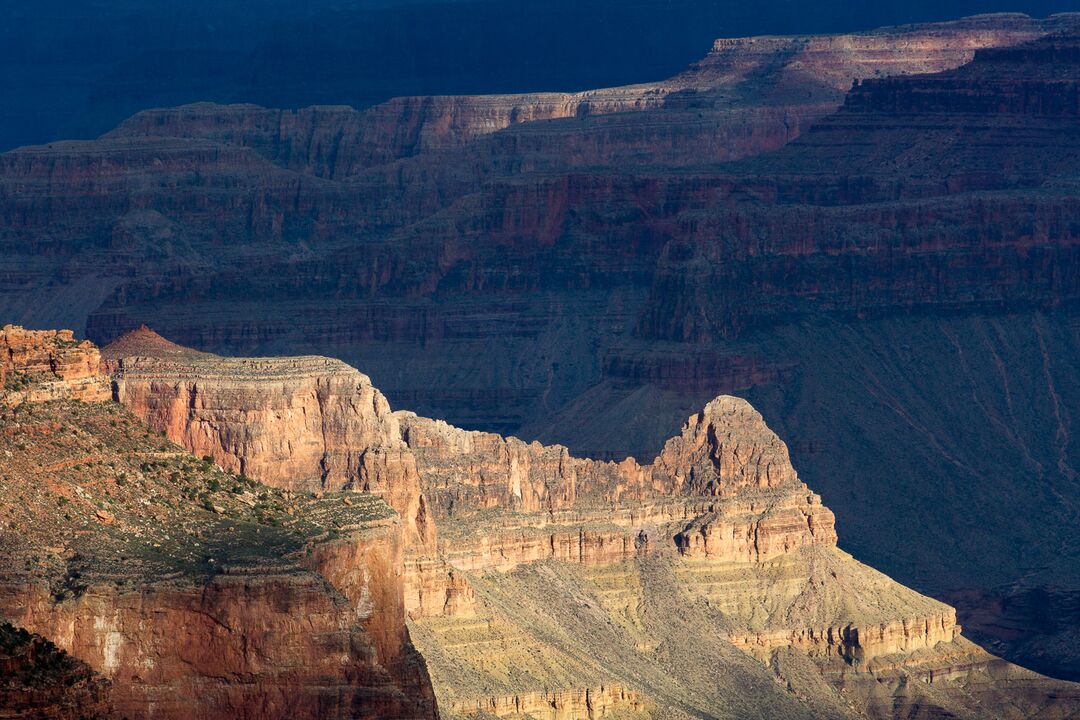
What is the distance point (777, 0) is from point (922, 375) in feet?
251

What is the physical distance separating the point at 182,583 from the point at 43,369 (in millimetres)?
6988

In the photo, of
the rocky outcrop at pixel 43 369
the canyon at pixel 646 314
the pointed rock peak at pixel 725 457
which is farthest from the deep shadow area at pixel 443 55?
the rocky outcrop at pixel 43 369

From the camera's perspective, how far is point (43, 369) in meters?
55.2

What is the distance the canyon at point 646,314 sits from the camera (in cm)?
8538

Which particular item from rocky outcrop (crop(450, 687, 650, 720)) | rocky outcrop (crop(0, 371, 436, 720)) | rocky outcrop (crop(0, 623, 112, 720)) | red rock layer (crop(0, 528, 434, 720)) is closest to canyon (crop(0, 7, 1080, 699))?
rocky outcrop (crop(450, 687, 650, 720))

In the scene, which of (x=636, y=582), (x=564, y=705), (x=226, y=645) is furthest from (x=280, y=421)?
(x=226, y=645)

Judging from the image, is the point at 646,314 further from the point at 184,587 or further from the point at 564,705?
the point at 184,587

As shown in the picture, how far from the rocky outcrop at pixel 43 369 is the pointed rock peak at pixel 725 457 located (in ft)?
117

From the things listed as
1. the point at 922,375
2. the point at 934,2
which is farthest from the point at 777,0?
the point at 922,375

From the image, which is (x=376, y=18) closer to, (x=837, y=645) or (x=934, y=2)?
(x=934, y=2)

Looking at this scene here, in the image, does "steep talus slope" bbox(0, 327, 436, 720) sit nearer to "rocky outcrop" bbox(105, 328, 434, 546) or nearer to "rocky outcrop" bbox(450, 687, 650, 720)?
"rocky outcrop" bbox(450, 687, 650, 720)

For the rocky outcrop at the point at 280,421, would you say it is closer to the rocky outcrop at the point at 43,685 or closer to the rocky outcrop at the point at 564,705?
the rocky outcrop at the point at 564,705

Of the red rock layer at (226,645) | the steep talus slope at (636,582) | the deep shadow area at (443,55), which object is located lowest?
the red rock layer at (226,645)

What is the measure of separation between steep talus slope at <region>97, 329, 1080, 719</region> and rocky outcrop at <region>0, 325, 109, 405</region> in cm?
1999
